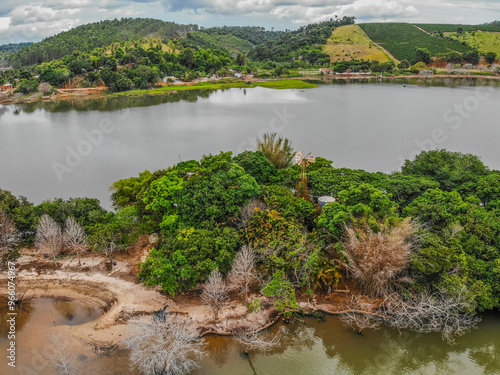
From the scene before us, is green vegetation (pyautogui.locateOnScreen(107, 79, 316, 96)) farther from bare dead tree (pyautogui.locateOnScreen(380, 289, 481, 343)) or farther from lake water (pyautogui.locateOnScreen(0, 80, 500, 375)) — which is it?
bare dead tree (pyautogui.locateOnScreen(380, 289, 481, 343))

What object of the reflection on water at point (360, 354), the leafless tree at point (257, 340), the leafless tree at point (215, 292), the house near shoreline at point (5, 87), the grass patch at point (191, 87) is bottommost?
the reflection on water at point (360, 354)

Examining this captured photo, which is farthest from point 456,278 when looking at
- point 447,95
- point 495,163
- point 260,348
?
point 447,95

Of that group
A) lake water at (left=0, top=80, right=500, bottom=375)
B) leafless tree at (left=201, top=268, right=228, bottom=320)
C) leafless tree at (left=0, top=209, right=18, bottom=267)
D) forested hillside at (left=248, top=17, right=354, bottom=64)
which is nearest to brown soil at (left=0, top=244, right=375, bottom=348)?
leafless tree at (left=201, top=268, right=228, bottom=320)

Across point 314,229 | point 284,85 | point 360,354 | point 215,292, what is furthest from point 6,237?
point 284,85

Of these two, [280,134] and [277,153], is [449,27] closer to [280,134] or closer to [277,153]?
[280,134]

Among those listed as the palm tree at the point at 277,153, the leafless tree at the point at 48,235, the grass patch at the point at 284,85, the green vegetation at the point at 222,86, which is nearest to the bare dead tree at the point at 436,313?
the palm tree at the point at 277,153

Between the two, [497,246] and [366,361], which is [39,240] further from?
[497,246]

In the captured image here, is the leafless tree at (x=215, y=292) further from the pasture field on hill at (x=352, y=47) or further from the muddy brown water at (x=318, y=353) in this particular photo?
the pasture field on hill at (x=352, y=47)
